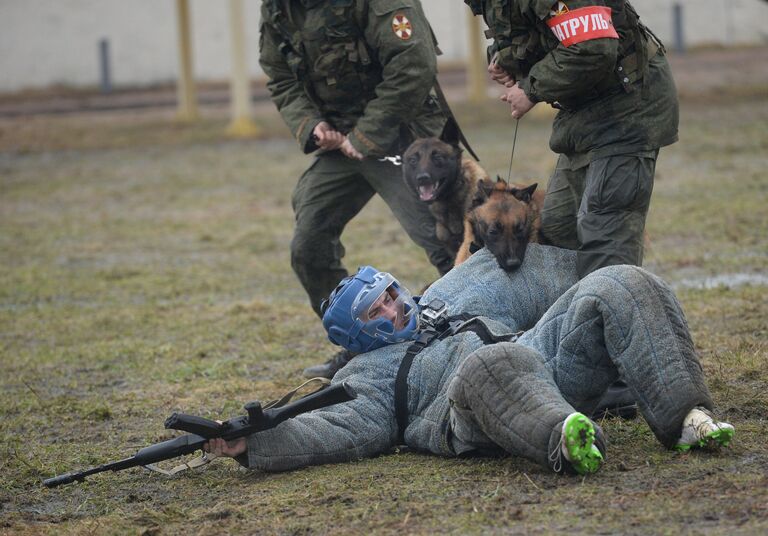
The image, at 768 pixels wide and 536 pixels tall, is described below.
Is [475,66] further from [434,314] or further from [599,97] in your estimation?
[434,314]

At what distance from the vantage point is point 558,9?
191 inches

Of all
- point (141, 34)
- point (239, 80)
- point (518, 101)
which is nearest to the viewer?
point (518, 101)

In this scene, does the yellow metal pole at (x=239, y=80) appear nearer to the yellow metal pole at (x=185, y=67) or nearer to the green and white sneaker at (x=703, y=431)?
the yellow metal pole at (x=185, y=67)

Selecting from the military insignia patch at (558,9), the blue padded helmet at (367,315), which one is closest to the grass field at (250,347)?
the blue padded helmet at (367,315)

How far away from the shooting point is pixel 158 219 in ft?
42.5

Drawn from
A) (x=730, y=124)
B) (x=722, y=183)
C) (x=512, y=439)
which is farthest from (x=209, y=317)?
(x=730, y=124)

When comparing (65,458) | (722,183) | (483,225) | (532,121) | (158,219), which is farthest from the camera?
(532,121)

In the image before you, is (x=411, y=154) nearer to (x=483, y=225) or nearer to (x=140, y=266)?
(x=483, y=225)

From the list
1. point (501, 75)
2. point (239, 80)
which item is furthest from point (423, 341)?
point (239, 80)

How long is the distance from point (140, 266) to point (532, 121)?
9.97 meters

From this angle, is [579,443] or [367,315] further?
[367,315]

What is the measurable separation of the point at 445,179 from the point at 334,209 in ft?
2.16

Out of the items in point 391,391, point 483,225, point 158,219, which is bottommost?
point 158,219

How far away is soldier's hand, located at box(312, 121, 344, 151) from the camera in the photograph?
6.34 metres
